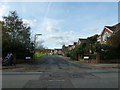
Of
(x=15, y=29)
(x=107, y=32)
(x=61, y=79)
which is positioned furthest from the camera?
(x=107, y=32)

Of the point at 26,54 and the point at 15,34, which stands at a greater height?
the point at 15,34

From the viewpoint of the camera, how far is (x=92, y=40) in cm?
3138

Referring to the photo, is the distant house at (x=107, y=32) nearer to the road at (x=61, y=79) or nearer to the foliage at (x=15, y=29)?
the foliage at (x=15, y=29)

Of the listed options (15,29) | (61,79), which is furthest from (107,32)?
(61,79)

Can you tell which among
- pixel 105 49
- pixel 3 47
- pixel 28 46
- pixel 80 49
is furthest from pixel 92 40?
pixel 3 47

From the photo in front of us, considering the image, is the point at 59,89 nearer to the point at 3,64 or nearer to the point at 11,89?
the point at 11,89

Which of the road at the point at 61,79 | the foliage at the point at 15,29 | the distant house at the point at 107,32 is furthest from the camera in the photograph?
the distant house at the point at 107,32

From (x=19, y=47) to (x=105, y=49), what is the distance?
48.9ft

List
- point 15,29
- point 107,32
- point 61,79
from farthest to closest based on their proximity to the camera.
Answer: point 107,32, point 15,29, point 61,79

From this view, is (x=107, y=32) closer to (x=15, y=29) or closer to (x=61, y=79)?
(x=15, y=29)

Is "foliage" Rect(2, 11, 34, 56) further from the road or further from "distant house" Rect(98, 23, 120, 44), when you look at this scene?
"distant house" Rect(98, 23, 120, 44)

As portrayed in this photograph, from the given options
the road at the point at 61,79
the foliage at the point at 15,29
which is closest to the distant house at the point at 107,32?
the foliage at the point at 15,29

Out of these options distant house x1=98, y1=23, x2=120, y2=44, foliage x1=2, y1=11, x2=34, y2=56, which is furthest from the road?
distant house x1=98, y1=23, x2=120, y2=44

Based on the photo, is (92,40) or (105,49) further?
(92,40)
